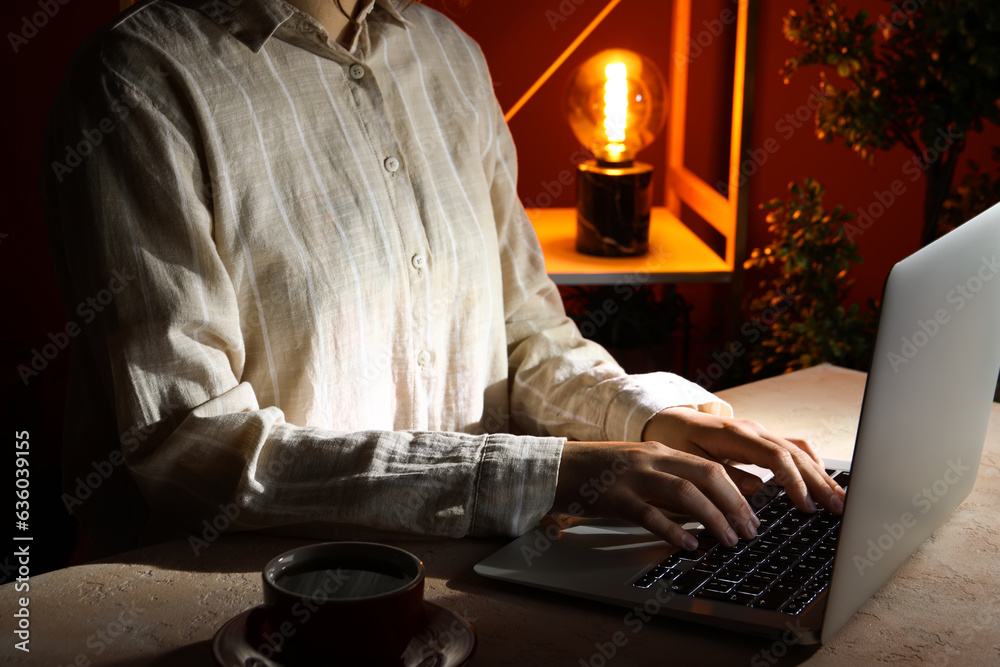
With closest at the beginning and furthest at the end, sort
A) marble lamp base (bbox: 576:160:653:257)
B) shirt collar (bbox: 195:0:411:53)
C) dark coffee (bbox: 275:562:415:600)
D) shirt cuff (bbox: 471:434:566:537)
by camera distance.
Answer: dark coffee (bbox: 275:562:415:600) → shirt cuff (bbox: 471:434:566:537) → shirt collar (bbox: 195:0:411:53) → marble lamp base (bbox: 576:160:653:257)

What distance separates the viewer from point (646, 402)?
98cm

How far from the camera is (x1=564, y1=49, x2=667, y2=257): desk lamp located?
6.20ft

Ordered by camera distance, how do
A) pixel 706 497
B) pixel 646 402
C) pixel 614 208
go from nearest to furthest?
1. pixel 706 497
2. pixel 646 402
3. pixel 614 208

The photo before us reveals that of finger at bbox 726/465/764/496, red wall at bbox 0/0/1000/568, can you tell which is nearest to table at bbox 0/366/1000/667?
finger at bbox 726/465/764/496

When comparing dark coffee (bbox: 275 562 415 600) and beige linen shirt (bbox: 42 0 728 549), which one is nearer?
dark coffee (bbox: 275 562 415 600)

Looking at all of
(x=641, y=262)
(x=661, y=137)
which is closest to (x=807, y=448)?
(x=641, y=262)

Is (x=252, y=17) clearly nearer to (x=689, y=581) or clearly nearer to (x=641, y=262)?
(x=689, y=581)

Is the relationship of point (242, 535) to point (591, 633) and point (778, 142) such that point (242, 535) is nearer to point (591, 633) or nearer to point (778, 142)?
point (591, 633)

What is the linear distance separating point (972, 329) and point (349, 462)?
50cm

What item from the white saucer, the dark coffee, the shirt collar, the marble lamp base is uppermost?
the shirt collar

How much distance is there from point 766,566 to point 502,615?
20cm

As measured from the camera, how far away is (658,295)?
2.53 m

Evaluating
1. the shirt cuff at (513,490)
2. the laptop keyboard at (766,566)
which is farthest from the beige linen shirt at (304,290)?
the laptop keyboard at (766,566)

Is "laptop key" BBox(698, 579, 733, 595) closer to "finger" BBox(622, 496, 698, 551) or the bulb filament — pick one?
"finger" BBox(622, 496, 698, 551)
